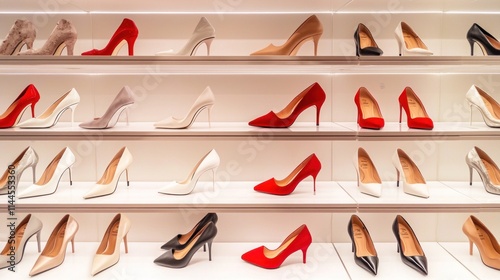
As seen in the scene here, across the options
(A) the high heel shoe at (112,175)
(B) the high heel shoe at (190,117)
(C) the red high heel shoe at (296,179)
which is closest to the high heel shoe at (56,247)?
(A) the high heel shoe at (112,175)

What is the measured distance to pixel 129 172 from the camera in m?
3.09

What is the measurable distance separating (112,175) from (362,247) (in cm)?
184

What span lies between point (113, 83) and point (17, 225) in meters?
1.28

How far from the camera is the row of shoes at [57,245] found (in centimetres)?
259

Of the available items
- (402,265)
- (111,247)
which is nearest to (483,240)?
(402,265)

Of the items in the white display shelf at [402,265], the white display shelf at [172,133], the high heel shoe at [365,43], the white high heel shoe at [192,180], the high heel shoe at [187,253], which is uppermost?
the high heel shoe at [365,43]

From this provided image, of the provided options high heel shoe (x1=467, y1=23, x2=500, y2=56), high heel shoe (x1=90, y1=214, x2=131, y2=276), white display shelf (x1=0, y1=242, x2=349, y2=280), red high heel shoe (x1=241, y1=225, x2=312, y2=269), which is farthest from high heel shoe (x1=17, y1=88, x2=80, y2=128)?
high heel shoe (x1=467, y1=23, x2=500, y2=56)

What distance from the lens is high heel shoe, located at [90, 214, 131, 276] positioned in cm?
257

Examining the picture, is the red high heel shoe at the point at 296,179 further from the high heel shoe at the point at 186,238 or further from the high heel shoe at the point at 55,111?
the high heel shoe at the point at 55,111

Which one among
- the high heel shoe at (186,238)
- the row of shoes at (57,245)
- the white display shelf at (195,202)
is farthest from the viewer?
the high heel shoe at (186,238)

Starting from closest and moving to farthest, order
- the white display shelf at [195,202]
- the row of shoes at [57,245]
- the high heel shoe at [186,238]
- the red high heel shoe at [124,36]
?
the white display shelf at [195,202]
the row of shoes at [57,245]
the red high heel shoe at [124,36]
the high heel shoe at [186,238]

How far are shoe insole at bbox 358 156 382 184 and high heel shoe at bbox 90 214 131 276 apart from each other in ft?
5.56
